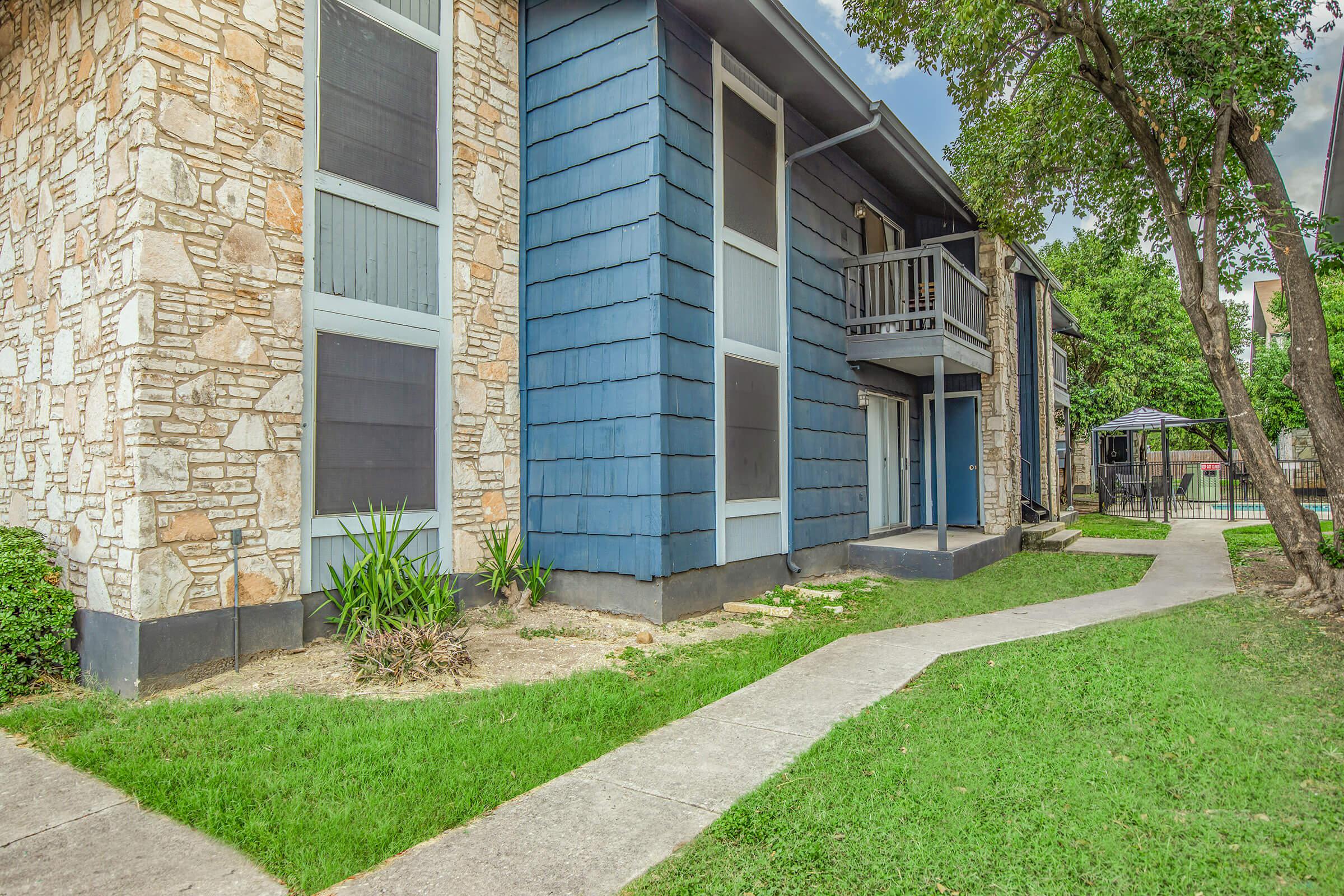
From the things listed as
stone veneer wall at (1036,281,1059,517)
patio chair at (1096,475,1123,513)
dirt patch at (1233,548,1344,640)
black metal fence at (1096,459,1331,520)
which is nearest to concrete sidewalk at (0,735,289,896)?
dirt patch at (1233,548,1344,640)

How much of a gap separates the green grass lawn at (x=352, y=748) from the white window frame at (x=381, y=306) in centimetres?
158

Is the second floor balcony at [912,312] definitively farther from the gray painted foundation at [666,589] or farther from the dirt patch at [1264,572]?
the dirt patch at [1264,572]

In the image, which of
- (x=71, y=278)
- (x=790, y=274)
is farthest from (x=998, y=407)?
(x=71, y=278)

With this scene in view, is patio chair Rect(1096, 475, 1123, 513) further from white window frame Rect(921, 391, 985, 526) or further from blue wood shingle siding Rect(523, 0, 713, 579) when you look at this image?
blue wood shingle siding Rect(523, 0, 713, 579)

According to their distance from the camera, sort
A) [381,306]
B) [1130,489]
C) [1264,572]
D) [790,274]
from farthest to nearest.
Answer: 1. [1130,489]
2. [790,274]
3. [1264,572]
4. [381,306]

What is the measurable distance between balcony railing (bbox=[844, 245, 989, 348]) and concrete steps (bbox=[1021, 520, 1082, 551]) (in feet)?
10.9

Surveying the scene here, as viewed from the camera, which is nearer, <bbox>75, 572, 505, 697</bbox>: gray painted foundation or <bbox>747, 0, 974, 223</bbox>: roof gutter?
<bbox>75, 572, 505, 697</bbox>: gray painted foundation

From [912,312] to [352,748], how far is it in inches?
347

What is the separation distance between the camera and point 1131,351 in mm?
23516

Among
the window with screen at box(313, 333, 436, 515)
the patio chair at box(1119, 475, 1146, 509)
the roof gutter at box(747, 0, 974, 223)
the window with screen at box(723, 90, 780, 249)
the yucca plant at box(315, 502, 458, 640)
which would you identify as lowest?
the yucca plant at box(315, 502, 458, 640)

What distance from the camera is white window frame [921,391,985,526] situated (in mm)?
11867

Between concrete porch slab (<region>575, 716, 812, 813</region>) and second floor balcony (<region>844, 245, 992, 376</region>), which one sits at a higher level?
second floor balcony (<region>844, 245, 992, 376</region>)

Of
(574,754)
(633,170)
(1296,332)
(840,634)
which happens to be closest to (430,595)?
(574,754)

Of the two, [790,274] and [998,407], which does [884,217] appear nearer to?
[998,407]
